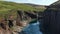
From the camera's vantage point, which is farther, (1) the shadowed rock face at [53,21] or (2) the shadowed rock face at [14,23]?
(2) the shadowed rock face at [14,23]

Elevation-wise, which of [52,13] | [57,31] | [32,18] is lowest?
[32,18]

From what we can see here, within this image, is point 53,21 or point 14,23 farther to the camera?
point 14,23

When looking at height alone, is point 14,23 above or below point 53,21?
below

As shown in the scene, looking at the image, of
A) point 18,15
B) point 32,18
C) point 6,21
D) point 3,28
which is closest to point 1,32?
point 3,28

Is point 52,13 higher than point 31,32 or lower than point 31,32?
higher

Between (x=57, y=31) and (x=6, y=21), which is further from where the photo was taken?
(x=6, y=21)

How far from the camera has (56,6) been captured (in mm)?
47844

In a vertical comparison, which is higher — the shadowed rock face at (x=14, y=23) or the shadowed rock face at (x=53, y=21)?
the shadowed rock face at (x=53, y=21)

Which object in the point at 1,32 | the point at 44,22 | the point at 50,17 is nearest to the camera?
the point at 50,17

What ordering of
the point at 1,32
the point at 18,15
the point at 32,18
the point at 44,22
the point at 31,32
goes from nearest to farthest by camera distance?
the point at 44,22 < the point at 1,32 < the point at 31,32 < the point at 18,15 < the point at 32,18

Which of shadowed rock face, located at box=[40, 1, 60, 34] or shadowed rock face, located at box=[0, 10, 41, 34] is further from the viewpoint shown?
shadowed rock face, located at box=[0, 10, 41, 34]

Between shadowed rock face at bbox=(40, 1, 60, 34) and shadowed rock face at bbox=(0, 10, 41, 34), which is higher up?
shadowed rock face at bbox=(40, 1, 60, 34)

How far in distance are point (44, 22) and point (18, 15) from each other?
154ft

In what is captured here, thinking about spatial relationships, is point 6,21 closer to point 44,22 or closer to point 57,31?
point 44,22
